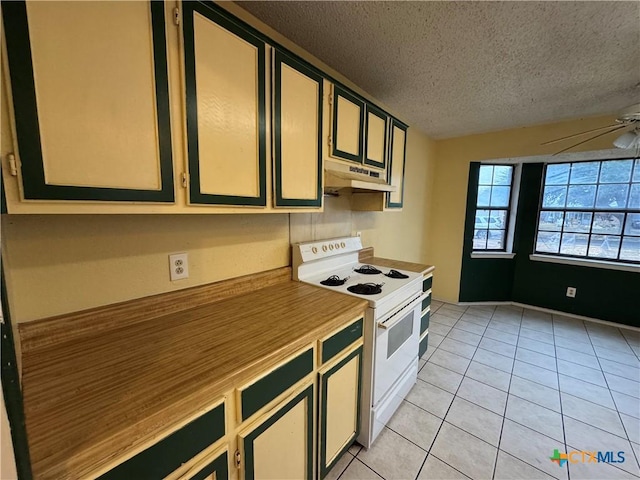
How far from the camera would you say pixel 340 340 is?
127 centimetres

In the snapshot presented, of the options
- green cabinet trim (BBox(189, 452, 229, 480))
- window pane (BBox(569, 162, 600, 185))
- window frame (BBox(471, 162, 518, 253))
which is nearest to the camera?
green cabinet trim (BBox(189, 452, 229, 480))

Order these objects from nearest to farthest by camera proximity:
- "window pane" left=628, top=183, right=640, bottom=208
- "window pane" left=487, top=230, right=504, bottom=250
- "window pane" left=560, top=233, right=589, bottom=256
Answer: "window pane" left=628, top=183, right=640, bottom=208, "window pane" left=560, top=233, right=589, bottom=256, "window pane" left=487, top=230, right=504, bottom=250

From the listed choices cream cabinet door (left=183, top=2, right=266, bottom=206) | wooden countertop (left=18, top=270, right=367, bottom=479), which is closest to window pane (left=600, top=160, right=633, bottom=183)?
wooden countertop (left=18, top=270, right=367, bottom=479)

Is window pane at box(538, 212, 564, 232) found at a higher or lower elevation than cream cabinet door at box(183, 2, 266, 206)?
lower

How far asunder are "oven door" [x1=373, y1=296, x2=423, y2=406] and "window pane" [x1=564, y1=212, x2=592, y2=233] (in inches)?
119

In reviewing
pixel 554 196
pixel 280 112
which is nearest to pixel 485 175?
pixel 554 196

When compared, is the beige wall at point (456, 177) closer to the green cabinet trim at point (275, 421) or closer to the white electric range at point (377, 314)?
the white electric range at point (377, 314)

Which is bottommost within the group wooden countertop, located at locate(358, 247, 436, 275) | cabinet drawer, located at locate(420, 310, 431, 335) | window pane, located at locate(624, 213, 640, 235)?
cabinet drawer, located at locate(420, 310, 431, 335)

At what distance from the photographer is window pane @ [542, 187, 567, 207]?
3.50 m

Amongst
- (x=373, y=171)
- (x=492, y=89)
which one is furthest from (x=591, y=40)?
(x=373, y=171)

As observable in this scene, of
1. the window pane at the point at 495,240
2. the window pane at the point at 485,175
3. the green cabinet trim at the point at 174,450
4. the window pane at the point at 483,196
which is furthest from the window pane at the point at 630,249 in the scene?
the green cabinet trim at the point at 174,450

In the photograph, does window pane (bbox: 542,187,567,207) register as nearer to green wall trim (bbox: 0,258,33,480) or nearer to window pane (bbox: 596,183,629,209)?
window pane (bbox: 596,183,629,209)

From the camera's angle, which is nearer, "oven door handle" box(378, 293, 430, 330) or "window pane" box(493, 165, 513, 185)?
"oven door handle" box(378, 293, 430, 330)

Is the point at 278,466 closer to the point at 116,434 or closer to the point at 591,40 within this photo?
the point at 116,434
